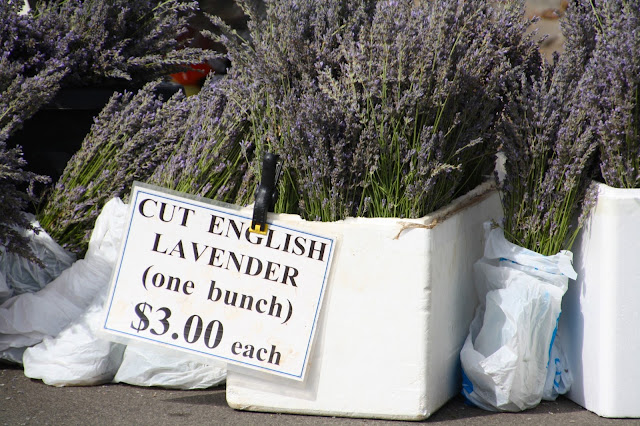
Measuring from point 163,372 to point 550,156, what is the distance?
1.58 meters

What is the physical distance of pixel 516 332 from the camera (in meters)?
2.40

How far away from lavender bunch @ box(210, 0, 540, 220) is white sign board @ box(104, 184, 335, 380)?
195mm

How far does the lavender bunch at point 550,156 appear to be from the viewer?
7.97 ft

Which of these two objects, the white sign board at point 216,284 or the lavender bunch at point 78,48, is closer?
the white sign board at point 216,284

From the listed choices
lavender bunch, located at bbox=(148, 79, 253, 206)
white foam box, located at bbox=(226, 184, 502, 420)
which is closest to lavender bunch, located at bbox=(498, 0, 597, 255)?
white foam box, located at bbox=(226, 184, 502, 420)

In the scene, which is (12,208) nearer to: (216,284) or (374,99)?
(216,284)

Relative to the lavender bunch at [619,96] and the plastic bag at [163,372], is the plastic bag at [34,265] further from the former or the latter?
the lavender bunch at [619,96]

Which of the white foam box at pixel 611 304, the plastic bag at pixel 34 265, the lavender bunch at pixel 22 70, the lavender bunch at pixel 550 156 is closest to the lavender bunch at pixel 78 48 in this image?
the lavender bunch at pixel 22 70

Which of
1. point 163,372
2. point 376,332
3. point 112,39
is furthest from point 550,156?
point 112,39

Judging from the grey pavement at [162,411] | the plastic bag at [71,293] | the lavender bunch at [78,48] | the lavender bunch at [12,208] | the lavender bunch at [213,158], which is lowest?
the grey pavement at [162,411]

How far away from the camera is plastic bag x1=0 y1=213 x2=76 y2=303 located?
289cm

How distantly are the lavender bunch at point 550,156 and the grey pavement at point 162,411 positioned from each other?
1.87 ft

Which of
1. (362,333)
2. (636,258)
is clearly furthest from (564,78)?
(362,333)

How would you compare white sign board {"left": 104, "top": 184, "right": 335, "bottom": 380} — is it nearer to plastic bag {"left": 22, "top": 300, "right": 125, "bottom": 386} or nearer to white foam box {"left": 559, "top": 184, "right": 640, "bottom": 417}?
plastic bag {"left": 22, "top": 300, "right": 125, "bottom": 386}
